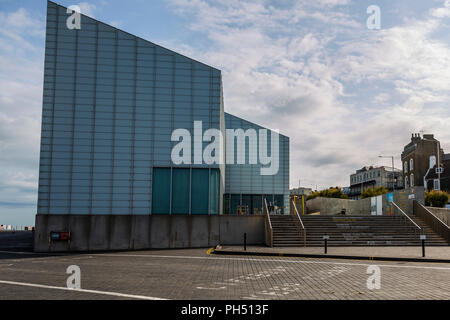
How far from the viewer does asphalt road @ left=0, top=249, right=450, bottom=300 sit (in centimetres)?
955

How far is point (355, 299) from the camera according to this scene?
891 centimetres

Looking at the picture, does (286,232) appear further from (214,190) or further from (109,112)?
(109,112)

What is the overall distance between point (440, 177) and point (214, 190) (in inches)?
2312

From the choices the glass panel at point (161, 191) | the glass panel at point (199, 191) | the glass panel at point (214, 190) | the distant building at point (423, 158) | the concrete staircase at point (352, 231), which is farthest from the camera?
the distant building at point (423, 158)

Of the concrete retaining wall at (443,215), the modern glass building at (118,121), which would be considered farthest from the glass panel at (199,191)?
the concrete retaining wall at (443,215)

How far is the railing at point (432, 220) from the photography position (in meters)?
25.2

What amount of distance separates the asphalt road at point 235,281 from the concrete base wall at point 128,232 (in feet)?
32.5

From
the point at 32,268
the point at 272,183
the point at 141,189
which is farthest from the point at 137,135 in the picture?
the point at 272,183

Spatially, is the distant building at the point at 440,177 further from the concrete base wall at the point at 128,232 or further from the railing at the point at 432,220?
the concrete base wall at the point at 128,232

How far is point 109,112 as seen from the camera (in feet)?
95.8

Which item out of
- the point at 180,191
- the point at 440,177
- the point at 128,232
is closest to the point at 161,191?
the point at 180,191

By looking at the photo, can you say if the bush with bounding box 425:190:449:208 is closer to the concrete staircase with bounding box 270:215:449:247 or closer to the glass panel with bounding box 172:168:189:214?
the concrete staircase with bounding box 270:215:449:247

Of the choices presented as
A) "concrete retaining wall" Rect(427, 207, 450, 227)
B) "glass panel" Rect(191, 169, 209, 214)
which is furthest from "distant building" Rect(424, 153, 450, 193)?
"glass panel" Rect(191, 169, 209, 214)
